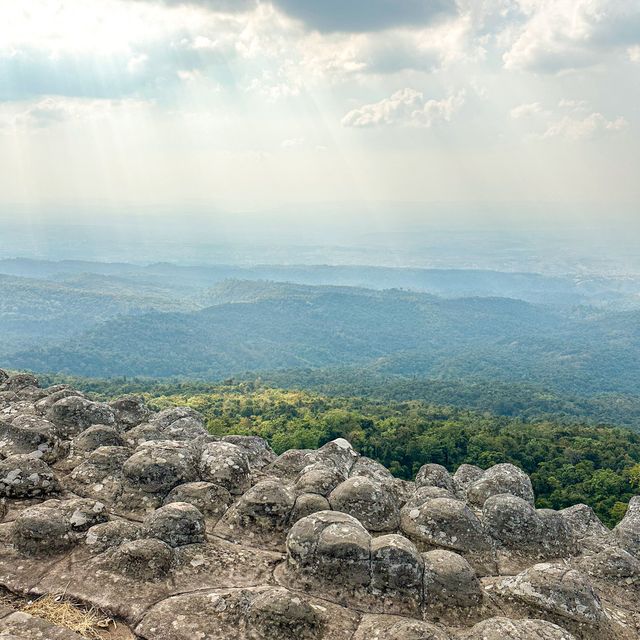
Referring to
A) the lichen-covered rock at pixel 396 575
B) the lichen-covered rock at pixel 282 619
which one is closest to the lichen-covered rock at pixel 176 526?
the lichen-covered rock at pixel 282 619

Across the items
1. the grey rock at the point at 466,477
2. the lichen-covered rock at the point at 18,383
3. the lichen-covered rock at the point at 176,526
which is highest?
the lichen-covered rock at the point at 18,383

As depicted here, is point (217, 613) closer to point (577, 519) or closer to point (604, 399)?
point (577, 519)

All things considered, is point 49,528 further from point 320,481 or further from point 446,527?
point 446,527

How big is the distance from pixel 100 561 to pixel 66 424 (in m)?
5.35

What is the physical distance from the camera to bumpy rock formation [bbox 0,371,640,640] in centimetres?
649

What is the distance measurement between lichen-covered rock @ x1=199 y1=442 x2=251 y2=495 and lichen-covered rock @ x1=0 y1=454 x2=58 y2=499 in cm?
267

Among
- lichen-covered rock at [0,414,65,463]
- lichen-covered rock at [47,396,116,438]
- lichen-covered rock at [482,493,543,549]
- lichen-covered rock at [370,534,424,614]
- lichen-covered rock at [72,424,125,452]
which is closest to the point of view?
lichen-covered rock at [370,534,424,614]

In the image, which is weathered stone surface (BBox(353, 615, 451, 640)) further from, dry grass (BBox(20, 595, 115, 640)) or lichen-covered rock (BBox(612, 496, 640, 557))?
lichen-covered rock (BBox(612, 496, 640, 557))

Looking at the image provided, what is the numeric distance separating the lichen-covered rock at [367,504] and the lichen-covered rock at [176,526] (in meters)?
2.31

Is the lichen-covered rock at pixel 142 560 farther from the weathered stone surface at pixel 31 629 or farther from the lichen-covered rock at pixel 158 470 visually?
the lichen-covered rock at pixel 158 470

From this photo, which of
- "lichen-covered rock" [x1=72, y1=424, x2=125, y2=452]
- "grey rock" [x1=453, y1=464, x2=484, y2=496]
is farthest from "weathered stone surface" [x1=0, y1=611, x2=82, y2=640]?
"grey rock" [x1=453, y1=464, x2=484, y2=496]

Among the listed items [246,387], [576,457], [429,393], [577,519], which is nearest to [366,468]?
[577,519]

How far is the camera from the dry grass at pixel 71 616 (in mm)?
6223

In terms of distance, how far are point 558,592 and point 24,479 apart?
342 inches
